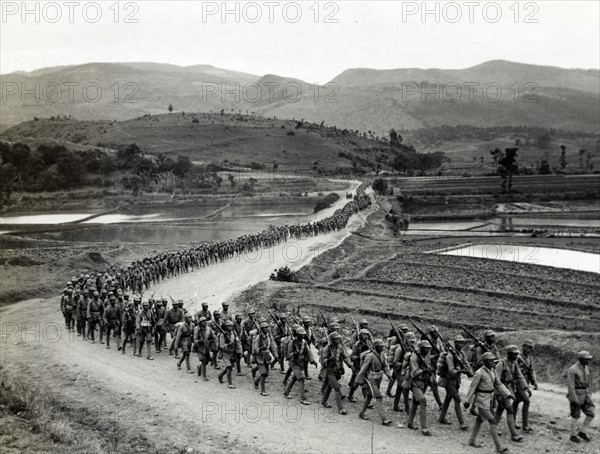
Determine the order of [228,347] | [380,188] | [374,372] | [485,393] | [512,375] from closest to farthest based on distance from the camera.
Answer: [485,393]
[512,375]
[374,372]
[228,347]
[380,188]

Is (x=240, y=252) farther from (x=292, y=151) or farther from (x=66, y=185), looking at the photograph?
(x=292, y=151)

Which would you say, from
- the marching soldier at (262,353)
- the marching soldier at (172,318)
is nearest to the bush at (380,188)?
the marching soldier at (172,318)

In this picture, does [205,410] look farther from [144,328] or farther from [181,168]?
[181,168]

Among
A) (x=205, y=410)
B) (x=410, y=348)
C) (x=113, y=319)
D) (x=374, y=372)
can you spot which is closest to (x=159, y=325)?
(x=113, y=319)

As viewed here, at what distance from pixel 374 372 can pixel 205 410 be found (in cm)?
415

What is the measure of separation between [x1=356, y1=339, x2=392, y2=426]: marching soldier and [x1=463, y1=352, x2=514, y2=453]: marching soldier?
1.92 meters

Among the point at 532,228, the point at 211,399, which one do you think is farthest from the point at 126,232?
the point at 211,399

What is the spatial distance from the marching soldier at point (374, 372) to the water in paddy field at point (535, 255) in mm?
24182

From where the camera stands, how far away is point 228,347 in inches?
587

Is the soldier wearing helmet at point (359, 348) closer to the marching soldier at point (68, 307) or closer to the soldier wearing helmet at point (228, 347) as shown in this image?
the soldier wearing helmet at point (228, 347)

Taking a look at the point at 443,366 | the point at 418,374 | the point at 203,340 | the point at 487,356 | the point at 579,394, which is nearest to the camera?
the point at 487,356

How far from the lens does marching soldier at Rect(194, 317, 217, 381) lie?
15.3 meters

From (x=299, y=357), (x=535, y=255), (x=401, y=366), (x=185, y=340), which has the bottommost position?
(x=535, y=255)

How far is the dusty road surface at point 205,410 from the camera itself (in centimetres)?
1134
